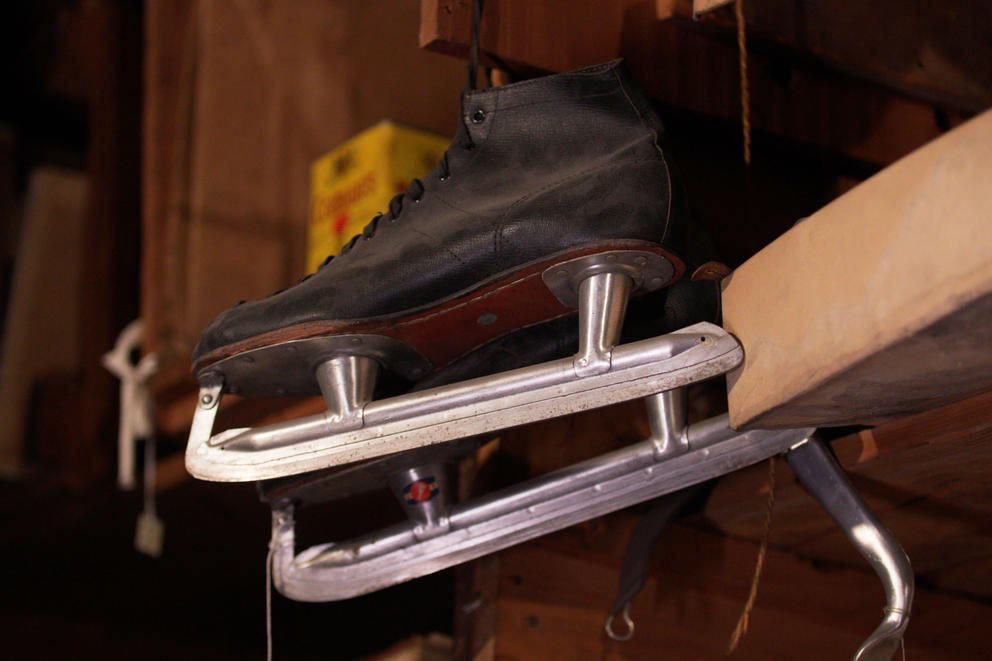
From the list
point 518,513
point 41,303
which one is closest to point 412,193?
point 518,513

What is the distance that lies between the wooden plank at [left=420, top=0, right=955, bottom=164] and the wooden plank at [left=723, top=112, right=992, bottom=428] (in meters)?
0.29

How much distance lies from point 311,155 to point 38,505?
2.63 feet

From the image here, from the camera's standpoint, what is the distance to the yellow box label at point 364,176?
3.44 feet

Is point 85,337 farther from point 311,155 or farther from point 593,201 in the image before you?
point 593,201

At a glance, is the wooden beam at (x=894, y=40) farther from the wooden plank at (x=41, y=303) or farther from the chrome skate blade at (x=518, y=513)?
the wooden plank at (x=41, y=303)

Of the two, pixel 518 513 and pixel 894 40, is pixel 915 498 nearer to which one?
pixel 518 513

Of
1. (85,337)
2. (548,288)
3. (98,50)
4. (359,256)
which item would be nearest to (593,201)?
(548,288)

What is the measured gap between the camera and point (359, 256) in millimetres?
661

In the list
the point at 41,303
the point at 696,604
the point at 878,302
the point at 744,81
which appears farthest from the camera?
the point at 41,303

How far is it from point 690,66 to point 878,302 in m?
0.44

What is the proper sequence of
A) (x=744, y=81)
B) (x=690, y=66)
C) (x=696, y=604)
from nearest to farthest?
1. (x=744, y=81)
2. (x=690, y=66)
3. (x=696, y=604)

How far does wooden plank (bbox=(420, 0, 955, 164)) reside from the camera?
30.1 inches

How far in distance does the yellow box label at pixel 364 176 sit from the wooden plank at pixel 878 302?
53cm

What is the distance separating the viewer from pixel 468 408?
1.99ft
